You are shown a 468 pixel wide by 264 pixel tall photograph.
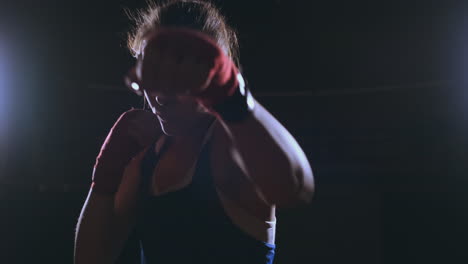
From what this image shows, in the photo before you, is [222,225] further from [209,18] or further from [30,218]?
[30,218]

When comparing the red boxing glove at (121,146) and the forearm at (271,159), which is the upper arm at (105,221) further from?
the forearm at (271,159)

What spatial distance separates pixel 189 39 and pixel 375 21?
214cm

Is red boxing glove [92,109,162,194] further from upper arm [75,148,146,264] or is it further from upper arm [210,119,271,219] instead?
upper arm [210,119,271,219]

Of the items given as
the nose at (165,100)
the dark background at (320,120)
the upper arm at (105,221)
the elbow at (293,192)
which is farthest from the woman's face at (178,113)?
the dark background at (320,120)

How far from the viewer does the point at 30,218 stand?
264 cm

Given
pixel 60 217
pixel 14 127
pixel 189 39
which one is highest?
pixel 189 39

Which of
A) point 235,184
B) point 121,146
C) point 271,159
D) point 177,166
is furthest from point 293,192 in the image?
point 121,146

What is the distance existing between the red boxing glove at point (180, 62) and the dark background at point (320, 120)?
1.84 metres

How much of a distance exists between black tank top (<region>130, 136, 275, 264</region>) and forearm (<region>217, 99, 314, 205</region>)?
0.50ft

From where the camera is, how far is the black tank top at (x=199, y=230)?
0.69 metres

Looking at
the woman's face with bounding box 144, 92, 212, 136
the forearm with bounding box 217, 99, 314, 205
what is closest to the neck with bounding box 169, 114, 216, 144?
the woman's face with bounding box 144, 92, 212, 136

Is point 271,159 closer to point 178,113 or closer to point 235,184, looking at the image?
point 235,184

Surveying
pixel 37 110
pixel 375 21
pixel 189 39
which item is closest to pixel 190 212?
pixel 189 39

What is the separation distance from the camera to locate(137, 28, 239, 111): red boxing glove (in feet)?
1.67
